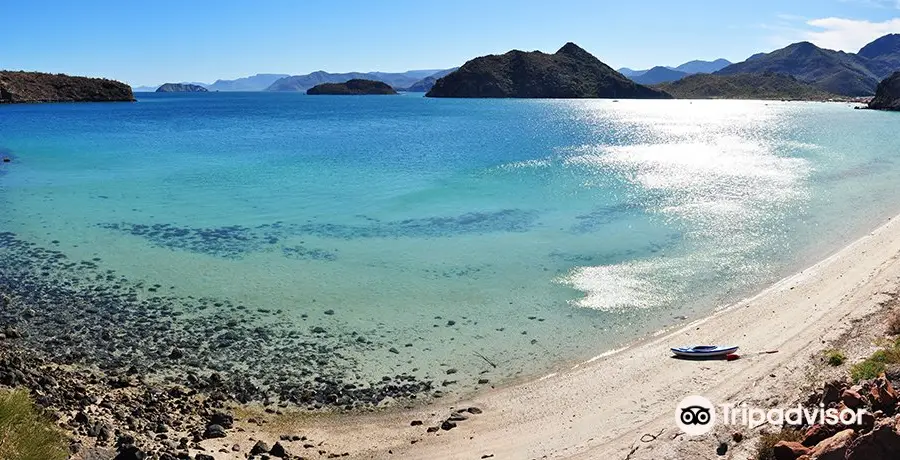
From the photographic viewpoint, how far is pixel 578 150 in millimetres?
76625

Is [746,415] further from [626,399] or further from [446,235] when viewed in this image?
[446,235]

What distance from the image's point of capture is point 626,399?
15977mm

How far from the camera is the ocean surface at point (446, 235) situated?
22.2 metres

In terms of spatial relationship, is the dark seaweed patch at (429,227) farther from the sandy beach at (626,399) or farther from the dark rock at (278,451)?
the dark rock at (278,451)

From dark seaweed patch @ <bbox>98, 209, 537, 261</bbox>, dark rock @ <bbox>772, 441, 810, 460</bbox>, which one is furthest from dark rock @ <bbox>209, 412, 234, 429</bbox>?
dark seaweed patch @ <bbox>98, 209, 537, 261</bbox>

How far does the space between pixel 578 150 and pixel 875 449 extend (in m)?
69.8

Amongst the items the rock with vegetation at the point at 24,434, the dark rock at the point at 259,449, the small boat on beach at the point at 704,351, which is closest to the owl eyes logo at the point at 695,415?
the small boat on beach at the point at 704,351

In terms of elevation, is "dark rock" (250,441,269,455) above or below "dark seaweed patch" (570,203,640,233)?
below

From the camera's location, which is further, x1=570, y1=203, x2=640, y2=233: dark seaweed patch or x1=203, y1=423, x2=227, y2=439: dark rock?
x1=570, y1=203, x2=640, y2=233: dark seaweed patch

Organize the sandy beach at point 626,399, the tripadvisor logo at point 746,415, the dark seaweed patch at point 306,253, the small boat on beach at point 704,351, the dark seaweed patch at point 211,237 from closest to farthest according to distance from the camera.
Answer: the tripadvisor logo at point 746,415, the sandy beach at point 626,399, the small boat on beach at point 704,351, the dark seaweed patch at point 306,253, the dark seaweed patch at point 211,237

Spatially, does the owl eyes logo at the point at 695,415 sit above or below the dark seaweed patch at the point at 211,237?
below

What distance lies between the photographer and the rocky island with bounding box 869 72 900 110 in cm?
16975

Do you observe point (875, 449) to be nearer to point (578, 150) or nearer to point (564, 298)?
point (564, 298)

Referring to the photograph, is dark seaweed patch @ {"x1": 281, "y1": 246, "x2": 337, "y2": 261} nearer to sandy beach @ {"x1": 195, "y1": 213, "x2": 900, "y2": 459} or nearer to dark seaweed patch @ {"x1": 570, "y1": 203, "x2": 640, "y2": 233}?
dark seaweed patch @ {"x1": 570, "y1": 203, "x2": 640, "y2": 233}
